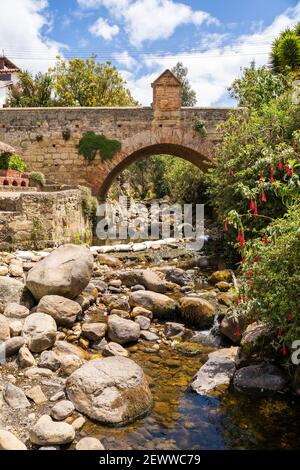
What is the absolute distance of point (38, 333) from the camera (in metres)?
5.77

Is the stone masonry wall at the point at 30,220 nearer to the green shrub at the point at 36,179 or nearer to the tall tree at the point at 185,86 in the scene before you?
the green shrub at the point at 36,179

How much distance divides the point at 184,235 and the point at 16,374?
13735 millimetres

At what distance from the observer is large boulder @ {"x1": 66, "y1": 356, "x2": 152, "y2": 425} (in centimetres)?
436

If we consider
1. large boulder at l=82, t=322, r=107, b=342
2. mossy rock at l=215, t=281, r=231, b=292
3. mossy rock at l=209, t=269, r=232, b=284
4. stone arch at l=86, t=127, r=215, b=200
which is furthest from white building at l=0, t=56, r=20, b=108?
large boulder at l=82, t=322, r=107, b=342

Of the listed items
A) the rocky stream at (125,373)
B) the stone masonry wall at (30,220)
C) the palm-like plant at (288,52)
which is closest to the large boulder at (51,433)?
the rocky stream at (125,373)

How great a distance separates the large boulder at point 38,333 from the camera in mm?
5695

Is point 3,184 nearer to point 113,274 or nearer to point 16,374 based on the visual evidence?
point 113,274

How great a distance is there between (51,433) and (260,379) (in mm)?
2664

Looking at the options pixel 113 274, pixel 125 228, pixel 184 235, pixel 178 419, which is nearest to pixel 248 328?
pixel 178 419

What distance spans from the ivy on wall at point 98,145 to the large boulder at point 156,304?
10.8 metres

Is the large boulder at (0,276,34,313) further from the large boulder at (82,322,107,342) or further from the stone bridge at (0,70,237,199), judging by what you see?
the stone bridge at (0,70,237,199)

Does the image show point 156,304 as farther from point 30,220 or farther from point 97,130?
point 97,130

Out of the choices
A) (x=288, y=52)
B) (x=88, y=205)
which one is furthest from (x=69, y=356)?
(x=288, y=52)

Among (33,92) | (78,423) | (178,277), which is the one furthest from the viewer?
(33,92)
